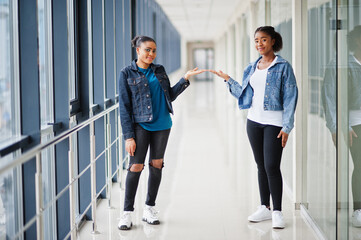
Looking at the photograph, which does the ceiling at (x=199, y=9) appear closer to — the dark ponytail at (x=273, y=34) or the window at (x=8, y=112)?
the dark ponytail at (x=273, y=34)

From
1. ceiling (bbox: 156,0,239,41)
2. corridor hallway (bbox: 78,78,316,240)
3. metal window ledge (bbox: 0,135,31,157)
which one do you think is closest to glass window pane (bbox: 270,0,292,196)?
corridor hallway (bbox: 78,78,316,240)

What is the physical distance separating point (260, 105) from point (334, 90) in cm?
52

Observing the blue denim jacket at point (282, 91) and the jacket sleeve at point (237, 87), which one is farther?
the jacket sleeve at point (237, 87)

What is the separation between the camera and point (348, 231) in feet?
8.71

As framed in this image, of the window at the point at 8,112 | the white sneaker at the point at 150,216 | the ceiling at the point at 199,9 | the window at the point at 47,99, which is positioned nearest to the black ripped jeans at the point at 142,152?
the white sneaker at the point at 150,216

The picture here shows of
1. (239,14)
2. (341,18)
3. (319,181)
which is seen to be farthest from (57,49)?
(239,14)

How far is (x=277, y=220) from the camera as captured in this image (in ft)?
11.0

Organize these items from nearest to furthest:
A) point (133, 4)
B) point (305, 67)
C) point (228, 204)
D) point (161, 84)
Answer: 1. point (161, 84)
2. point (305, 67)
3. point (228, 204)
4. point (133, 4)

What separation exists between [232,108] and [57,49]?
8.27 meters

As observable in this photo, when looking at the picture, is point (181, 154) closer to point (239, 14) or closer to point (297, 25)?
point (297, 25)

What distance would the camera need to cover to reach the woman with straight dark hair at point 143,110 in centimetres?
317

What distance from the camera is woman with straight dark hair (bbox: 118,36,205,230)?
3174 mm

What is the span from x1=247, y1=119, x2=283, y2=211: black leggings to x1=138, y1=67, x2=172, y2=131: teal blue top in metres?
0.55

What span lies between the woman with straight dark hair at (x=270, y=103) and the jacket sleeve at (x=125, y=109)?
708 mm
